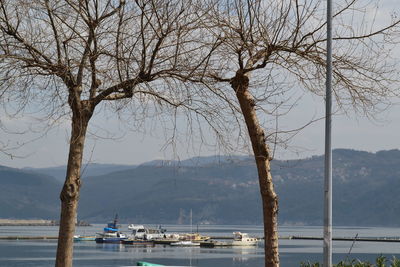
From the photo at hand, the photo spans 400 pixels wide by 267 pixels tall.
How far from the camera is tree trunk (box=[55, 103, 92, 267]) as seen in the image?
14.2 metres

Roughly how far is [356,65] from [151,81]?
4.32m

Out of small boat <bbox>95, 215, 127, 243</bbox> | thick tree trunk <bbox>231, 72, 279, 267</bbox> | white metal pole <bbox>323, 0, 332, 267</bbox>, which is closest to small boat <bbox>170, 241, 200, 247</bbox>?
small boat <bbox>95, 215, 127, 243</bbox>

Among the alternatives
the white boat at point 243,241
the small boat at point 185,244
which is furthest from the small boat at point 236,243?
the small boat at point 185,244

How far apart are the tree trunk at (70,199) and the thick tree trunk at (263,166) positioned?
3.22 meters

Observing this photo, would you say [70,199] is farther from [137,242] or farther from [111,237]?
[111,237]

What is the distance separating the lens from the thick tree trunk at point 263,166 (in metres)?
14.9

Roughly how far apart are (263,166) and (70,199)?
3.76m

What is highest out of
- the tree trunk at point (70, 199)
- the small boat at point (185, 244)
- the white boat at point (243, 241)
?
the white boat at point (243, 241)

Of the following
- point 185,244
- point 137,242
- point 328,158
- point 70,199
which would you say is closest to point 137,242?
point 137,242

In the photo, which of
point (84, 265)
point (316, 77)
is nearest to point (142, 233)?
point (84, 265)

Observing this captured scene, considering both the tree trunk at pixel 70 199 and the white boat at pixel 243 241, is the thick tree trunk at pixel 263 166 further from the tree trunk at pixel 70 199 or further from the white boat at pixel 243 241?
the white boat at pixel 243 241

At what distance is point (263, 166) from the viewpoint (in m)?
15.2

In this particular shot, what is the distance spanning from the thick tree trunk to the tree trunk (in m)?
3.22

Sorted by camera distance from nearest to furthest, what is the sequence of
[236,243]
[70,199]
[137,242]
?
[70,199] → [236,243] → [137,242]
